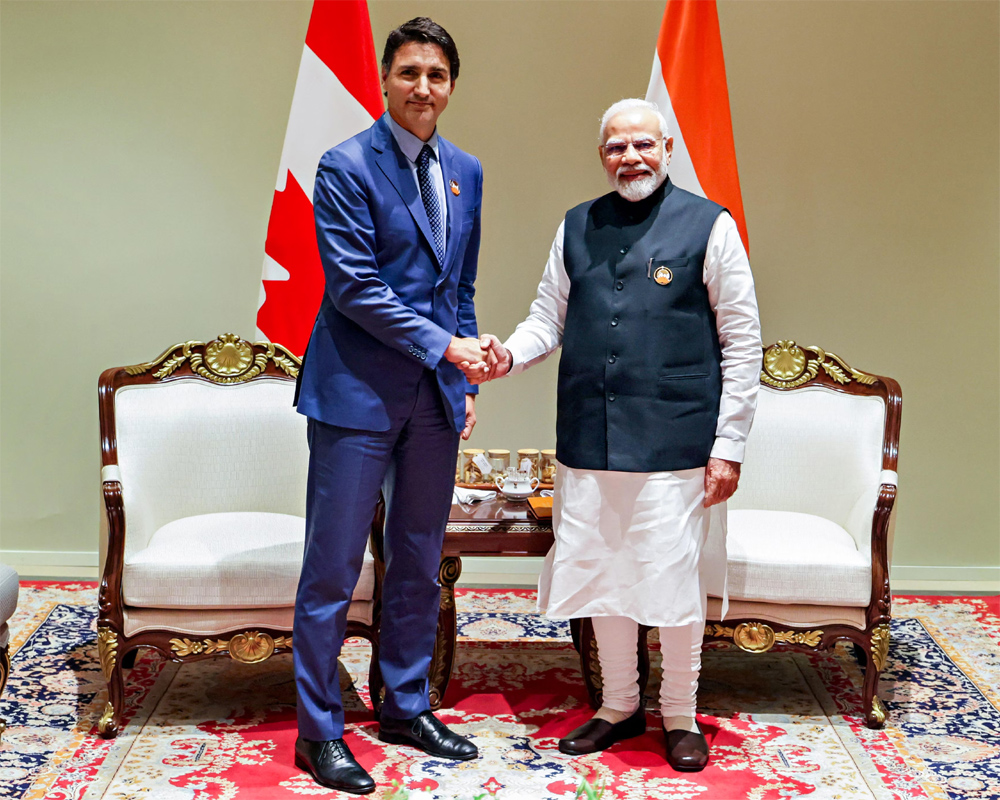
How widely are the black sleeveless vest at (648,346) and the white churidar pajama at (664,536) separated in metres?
0.04

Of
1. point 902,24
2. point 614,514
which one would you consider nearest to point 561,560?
point 614,514

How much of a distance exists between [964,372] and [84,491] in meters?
3.89

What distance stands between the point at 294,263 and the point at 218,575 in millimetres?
1455

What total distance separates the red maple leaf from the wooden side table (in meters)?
1.26

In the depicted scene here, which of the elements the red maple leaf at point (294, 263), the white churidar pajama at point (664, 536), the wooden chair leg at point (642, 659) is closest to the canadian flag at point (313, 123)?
the red maple leaf at point (294, 263)

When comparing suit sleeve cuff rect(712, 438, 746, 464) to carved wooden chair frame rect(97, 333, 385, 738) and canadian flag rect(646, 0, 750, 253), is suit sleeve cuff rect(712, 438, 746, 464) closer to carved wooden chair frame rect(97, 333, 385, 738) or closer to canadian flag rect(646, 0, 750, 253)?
carved wooden chair frame rect(97, 333, 385, 738)

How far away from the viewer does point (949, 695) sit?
10.4 ft

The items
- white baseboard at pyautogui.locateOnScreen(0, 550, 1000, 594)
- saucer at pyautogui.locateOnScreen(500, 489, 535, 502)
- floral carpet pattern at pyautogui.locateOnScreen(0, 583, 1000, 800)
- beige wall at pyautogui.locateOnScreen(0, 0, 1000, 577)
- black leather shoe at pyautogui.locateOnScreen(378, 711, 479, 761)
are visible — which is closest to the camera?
floral carpet pattern at pyautogui.locateOnScreen(0, 583, 1000, 800)

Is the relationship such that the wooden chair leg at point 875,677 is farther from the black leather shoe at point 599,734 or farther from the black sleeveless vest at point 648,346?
the black sleeveless vest at point 648,346

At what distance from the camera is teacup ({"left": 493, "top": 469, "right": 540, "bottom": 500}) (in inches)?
127

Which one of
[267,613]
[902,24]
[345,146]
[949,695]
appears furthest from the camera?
[902,24]

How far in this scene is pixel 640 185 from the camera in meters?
2.55

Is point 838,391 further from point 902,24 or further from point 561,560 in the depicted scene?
point 902,24

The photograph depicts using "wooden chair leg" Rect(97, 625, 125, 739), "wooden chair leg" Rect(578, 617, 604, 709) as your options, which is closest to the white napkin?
"wooden chair leg" Rect(578, 617, 604, 709)
